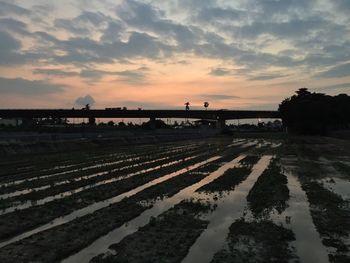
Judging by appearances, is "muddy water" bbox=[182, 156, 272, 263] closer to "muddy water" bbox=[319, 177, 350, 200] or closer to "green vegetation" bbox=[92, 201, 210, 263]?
"green vegetation" bbox=[92, 201, 210, 263]

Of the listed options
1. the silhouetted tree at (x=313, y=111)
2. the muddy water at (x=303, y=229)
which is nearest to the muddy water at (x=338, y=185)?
the muddy water at (x=303, y=229)

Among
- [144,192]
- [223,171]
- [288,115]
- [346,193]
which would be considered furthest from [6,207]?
[288,115]

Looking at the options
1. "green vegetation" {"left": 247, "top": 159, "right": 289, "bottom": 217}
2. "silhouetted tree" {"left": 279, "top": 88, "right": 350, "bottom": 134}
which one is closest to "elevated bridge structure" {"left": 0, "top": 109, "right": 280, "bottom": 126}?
"silhouetted tree" {"left": 279, "top": 88, "right": 350, "bottom": 134}

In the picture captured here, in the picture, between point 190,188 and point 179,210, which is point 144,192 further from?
point 179,210

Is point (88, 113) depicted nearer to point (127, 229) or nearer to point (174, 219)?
point (174, 219)

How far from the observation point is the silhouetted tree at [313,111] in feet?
387

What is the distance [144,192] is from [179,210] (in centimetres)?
455

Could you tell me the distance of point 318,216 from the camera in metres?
15.2

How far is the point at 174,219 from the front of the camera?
14.4m

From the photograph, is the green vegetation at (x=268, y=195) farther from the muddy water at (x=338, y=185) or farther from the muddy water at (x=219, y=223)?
the muddy water at (x=338, y=185)

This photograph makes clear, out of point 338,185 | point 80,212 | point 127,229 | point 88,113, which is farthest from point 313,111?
point 127,229

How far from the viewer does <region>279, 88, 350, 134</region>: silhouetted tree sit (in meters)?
118

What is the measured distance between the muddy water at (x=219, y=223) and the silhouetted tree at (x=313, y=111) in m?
99.1

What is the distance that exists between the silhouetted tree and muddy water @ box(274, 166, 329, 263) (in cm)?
10110
